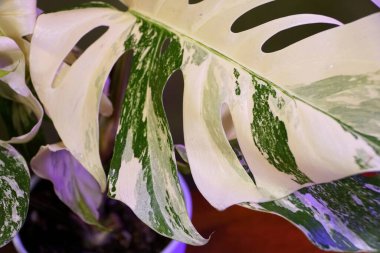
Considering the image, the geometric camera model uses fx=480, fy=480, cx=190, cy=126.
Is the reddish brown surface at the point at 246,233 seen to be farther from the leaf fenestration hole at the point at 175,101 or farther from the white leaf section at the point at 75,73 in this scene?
the white leaf section at the point at 75,73

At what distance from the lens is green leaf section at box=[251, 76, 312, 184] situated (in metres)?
0.28

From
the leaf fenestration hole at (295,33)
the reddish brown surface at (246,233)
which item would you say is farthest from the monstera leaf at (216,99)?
the leaf fenestration hole at (295,33)

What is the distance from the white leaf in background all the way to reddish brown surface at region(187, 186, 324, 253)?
212 millimetres

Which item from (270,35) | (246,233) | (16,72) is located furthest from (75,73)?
(246,233)

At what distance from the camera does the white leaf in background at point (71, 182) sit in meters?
0.43

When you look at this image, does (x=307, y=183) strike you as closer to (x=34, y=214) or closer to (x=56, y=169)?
(x=56, y=169)

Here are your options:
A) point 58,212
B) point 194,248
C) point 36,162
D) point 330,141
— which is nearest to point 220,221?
point 194,248

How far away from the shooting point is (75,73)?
0.36 metres

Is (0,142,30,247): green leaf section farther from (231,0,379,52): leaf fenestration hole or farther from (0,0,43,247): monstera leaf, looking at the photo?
(231,0,379,52): leaf fenestration hole

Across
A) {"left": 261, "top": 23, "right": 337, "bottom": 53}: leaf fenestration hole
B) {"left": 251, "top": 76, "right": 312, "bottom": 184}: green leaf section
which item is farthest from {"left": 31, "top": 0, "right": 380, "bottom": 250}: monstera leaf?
{"left": 261, "top": 23, "right": 337, "bottom": 53}: leaf fenestration hole

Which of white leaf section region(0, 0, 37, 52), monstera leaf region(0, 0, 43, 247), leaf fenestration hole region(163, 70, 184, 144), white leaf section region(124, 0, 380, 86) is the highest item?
white leaf section region(124, 0, 380, 86)

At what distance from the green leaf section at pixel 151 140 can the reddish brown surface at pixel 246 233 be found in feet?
1.06

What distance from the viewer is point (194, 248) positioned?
0.64 metres

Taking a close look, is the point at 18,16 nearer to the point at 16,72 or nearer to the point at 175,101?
the point at 16,72
